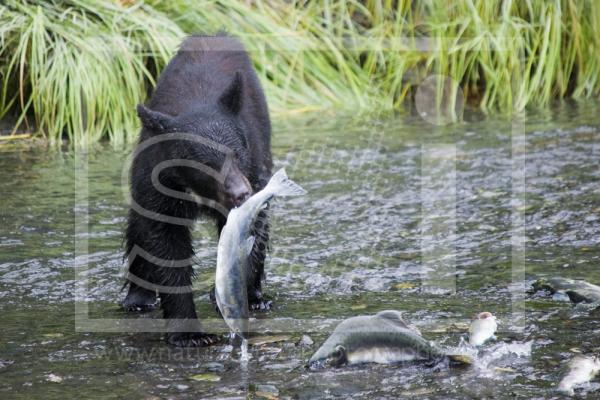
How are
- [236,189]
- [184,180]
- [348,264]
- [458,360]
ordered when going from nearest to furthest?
[458,360] → [236,189] → [184,180] → [348,264]

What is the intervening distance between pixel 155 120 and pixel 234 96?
359mm

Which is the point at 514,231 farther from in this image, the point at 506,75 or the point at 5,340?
the point at 506,75

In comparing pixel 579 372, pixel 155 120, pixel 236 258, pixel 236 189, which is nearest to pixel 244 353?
pixel 236 258

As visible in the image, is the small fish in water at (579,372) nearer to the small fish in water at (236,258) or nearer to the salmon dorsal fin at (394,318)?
the salmon dorsal fin at (394,318)

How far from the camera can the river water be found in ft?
11.1

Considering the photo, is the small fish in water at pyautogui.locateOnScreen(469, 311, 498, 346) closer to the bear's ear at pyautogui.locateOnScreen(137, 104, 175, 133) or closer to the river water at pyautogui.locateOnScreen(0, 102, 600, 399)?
the river water at pyautogui.locateOnScreen(0, 102, 600, 399)

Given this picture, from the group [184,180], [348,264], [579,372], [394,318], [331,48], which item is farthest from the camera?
[331,48]

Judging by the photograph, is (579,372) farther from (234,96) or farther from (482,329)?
(234,96)

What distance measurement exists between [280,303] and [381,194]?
2232mm

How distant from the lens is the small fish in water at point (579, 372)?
3.11 metres

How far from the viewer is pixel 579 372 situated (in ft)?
10.4

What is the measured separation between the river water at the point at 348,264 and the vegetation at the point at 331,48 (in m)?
0.86

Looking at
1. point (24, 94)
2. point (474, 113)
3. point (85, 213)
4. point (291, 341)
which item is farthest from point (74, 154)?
point (291, 341)

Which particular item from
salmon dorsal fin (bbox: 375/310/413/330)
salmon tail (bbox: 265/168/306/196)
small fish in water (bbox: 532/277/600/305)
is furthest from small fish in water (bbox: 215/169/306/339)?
small fish in water (bbox: 532/277/600/305)
